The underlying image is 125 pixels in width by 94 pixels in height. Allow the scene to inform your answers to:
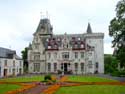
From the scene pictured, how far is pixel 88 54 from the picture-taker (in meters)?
89.2

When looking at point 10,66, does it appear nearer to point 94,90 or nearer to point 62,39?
point 62,39

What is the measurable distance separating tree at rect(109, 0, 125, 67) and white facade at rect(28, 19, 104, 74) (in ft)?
116

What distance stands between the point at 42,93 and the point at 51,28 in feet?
238

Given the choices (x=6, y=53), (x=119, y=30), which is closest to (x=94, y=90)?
(x=119, y=30)

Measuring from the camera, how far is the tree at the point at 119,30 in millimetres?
51375

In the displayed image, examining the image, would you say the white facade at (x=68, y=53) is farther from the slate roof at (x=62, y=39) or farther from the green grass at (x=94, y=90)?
the green grass at (x=94, y=90)

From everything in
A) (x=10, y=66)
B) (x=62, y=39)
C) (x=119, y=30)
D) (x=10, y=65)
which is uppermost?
(x=62, y=39)

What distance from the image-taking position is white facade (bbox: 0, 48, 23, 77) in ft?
265

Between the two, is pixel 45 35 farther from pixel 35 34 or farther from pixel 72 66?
pixel 72 66

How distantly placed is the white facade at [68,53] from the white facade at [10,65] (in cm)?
420

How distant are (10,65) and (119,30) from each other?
43.8m

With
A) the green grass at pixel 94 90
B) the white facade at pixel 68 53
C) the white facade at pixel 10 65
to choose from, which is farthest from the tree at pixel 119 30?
the white facade at pixel 10 65

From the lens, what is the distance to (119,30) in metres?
52.1

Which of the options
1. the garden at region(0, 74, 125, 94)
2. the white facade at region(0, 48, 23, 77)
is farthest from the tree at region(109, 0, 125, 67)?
the white facade at region(0, 48, 23, 77)
